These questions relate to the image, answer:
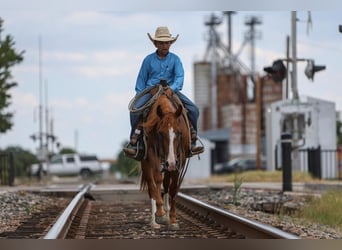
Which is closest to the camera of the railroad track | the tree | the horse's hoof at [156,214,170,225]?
the railroad track

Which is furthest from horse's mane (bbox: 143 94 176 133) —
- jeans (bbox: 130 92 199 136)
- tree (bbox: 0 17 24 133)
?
tree (bbox: 0 17 24 133)

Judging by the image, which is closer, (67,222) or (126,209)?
(67,222)

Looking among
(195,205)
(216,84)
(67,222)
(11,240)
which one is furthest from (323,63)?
(216,84)

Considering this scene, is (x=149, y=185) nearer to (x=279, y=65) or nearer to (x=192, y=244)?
(x=192, y=244)

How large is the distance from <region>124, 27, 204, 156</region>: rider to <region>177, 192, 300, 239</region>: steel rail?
0.80 metres

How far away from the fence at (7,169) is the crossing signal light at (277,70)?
8.25 metres

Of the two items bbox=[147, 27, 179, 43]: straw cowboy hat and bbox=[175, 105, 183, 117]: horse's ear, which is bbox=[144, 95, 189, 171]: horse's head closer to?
bbox=[175, 105, 183, 117]: horse's ear

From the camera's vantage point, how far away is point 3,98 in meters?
19.0

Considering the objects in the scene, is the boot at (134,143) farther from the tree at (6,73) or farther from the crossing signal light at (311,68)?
the crossing signal light at (311,68)

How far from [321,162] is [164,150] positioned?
459 inches

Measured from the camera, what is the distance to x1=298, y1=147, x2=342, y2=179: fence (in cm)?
1885

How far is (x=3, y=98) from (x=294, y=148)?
603 cm

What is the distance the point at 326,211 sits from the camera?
10414 mm

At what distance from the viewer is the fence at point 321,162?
1885 centimetres
